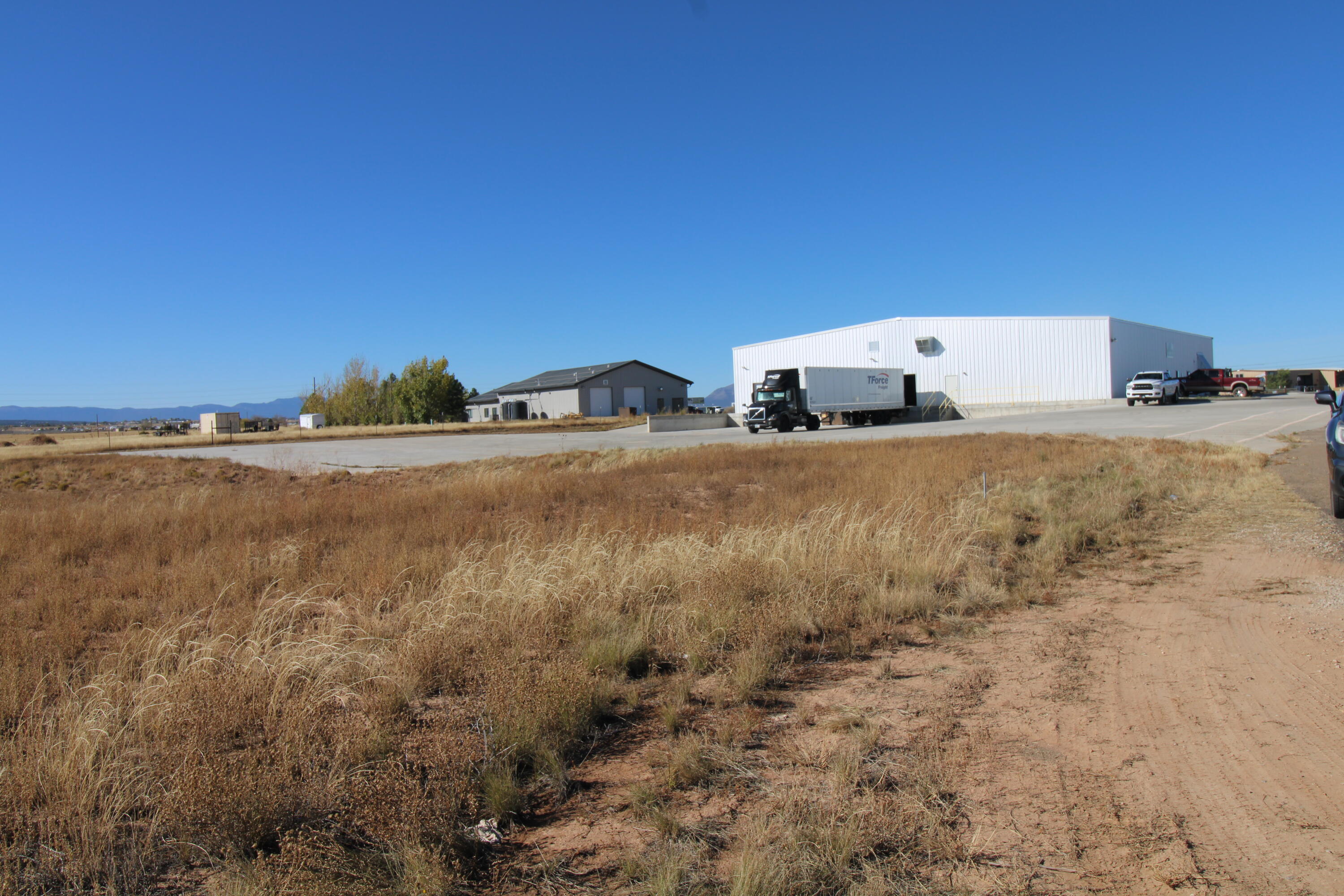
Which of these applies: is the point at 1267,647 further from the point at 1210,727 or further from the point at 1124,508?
the point at 1124,508

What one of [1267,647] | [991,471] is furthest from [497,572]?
[991,471]

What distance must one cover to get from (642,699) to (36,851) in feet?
10.1

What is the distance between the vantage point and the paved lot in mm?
26406

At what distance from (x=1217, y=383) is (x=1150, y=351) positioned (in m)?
6.56

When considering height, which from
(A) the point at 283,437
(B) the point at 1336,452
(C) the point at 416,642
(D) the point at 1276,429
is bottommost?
(C) the point at 416,642

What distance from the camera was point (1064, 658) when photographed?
5.43 meters

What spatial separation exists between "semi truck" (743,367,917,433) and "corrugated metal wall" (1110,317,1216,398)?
53.5 ft

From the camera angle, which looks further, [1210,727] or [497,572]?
[497,572]

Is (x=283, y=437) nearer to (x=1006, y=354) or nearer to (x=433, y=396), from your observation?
(x=433, y=396)

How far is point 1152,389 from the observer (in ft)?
142

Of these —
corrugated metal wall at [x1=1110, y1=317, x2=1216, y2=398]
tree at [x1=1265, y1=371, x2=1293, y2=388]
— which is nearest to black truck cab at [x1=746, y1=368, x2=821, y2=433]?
corrugated metal wall at [x1=1110, y1=317, x2=1216, y2=398]

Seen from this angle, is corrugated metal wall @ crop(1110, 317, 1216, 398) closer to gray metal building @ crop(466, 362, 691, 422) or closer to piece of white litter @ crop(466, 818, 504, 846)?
gray metal building @ crop(466, 362, 691, 422)

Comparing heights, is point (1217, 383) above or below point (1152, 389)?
above

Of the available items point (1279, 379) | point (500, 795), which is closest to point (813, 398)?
point (500, 795)
